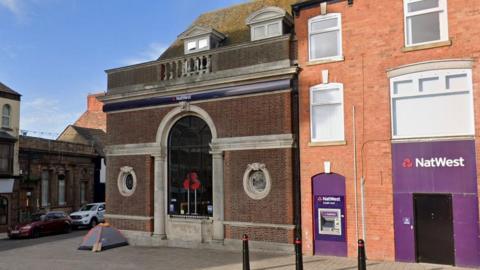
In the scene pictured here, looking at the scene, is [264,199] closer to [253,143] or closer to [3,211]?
[253,143]

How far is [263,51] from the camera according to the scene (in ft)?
47.9

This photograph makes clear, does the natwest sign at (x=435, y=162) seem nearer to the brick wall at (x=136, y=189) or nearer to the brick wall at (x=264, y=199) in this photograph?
the brick wall at (x=264, y=199)

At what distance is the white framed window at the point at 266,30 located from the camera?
15469 millimetres

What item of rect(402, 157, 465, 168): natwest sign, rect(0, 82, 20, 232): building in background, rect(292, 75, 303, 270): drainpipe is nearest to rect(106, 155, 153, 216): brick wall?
rect(292, 75, 303, 270): drainpipe

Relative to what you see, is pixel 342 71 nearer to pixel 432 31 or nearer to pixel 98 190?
pixel 432 31

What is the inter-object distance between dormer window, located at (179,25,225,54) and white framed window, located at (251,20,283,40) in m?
1.84

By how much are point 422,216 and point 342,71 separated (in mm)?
4766

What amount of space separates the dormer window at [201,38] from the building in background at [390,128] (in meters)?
4.07

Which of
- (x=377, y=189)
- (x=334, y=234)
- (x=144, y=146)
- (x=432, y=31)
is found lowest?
(x=334, y=234)

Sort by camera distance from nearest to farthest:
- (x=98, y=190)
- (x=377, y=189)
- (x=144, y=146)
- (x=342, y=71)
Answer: (x=377, y=189) < (x=342, y=71) < (x=144, y=146) < (x=98, y=190)

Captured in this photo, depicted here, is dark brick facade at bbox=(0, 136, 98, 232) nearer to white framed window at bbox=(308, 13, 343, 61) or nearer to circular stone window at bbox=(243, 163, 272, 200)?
circular stone window at bbox=(243, 163, 272, 200)

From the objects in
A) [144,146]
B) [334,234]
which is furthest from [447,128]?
[144,146]

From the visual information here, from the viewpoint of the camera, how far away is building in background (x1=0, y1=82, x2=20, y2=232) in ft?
85.5

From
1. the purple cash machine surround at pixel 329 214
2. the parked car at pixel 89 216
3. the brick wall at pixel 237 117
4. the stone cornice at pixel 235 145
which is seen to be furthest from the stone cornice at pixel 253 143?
the parked car at pixel 89 216
